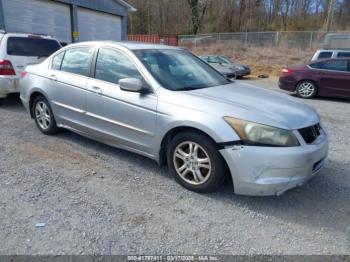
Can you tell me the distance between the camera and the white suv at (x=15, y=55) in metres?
6.40

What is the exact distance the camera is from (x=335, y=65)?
32.8 ft

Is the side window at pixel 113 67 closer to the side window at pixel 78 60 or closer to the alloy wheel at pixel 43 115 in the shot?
the side window at pixel 78 60

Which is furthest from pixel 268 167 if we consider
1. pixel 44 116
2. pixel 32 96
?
pixel 32 96

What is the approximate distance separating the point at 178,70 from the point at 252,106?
1226 mm

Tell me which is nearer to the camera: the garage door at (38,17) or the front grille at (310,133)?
the front grille at (310,133)

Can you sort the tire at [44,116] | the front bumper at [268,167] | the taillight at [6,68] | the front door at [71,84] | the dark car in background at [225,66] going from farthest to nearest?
the dark car in background at [225,66] → the taillight at [6,68] → the tire at [44,116] → the front door at [71,84] → the front bumper at [268,167]

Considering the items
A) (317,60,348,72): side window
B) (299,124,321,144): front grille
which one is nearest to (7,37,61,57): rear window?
(299,124,321,144): front grille

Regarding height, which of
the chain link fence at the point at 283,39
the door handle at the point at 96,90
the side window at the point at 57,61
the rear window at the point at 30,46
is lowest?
the door handle at the point at 96,90

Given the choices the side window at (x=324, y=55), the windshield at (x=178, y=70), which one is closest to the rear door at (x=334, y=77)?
the side window at (x=324, y=55)

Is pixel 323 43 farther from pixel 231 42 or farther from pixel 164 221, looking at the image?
pixel 164 221

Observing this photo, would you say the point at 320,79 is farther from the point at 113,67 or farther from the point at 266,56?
the point at 266,56

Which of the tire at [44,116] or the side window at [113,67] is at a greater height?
the side window at [113,67]

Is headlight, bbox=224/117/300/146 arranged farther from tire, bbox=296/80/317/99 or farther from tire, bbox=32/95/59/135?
tire, bbox=296/80/317/99

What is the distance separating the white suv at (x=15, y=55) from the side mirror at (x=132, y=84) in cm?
412
